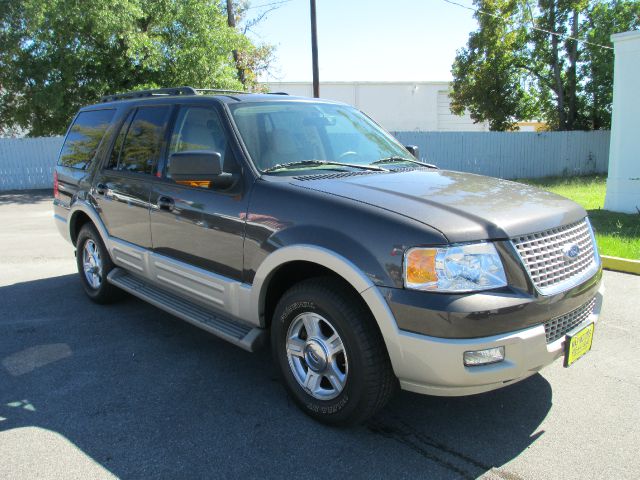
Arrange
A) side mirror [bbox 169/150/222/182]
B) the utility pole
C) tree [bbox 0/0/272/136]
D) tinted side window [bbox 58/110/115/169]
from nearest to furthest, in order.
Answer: side mirror [bbox 169/150/222/182] < tinted side window [bbox 58/110/115/169] < tree [bbox 0/0/272/136] < the utility pole

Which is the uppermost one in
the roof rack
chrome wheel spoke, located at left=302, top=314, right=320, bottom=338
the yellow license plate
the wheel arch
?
the roof rack

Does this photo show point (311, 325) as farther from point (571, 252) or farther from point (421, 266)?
point (571, 252)

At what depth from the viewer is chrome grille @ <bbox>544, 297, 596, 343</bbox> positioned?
2881 mm

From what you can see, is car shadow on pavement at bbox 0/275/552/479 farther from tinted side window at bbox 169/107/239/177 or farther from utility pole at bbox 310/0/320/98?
utility pole at bbox 310/0/320/98

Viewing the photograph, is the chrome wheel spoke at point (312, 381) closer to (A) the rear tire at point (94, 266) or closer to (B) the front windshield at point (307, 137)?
(B) the front windshield at point (307, 137)

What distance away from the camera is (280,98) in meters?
4.43

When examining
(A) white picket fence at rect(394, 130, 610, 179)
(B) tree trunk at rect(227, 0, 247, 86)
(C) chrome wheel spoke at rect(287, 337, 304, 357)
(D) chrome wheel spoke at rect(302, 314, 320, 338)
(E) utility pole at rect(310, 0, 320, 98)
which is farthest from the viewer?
(B) tree trunk at rect(227, 0, 247, 86)

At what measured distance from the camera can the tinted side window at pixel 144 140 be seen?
4.50 meters

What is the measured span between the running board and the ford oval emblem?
6.26 ft

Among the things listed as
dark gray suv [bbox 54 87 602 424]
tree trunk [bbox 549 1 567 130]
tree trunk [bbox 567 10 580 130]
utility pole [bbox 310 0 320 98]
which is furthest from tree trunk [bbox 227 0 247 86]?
dark gray suv [bbox 54 87 602 424]

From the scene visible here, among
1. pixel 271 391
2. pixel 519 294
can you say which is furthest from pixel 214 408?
pixel 519 294

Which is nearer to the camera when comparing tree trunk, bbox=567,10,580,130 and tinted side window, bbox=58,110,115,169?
tinted side window, bbox=58,110,115,169

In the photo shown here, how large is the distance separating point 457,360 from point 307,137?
2.12 meters

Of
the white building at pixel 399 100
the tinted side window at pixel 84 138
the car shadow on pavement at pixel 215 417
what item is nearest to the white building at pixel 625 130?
the car shadow on pavement at pixel 215 417
